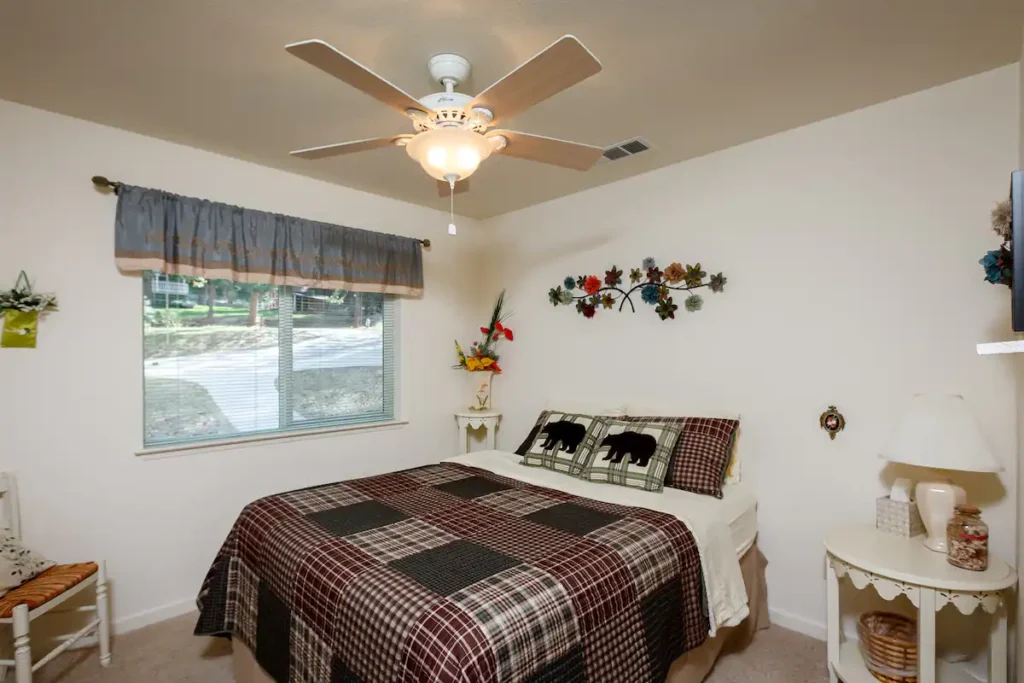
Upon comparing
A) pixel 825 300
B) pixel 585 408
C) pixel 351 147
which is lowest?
pixel 585 408

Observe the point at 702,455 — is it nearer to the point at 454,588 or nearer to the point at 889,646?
the point at 889,646

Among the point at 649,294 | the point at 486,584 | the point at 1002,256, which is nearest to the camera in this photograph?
the point at 486,584

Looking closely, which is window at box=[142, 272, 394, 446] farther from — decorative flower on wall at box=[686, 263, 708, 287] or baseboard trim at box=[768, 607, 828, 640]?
baseboard trim at box=[768, 607, 828, 640]

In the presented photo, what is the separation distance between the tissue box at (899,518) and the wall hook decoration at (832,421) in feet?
1.20

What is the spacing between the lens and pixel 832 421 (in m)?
2.42

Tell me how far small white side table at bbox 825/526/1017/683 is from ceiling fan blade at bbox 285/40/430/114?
2243 millimetres

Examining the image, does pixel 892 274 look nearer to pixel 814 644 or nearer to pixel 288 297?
pixel 814 644

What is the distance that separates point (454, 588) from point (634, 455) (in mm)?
1378

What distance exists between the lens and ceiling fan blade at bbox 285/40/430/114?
Result: 1.24m

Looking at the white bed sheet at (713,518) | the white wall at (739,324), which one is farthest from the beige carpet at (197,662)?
the white bed sheet at (713,518)

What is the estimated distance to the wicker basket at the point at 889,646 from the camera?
6.29 feet

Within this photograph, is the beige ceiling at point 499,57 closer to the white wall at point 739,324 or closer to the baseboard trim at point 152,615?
the white wall at point 739,324

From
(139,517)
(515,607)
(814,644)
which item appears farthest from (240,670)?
(814,644)

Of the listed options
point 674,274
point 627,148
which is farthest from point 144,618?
point 627,148
